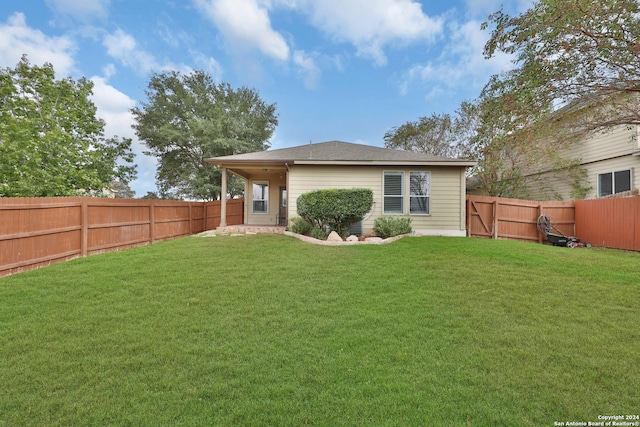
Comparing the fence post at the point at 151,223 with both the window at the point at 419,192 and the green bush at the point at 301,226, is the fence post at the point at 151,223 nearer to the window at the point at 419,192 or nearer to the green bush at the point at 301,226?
the green bush at the point at 301,226

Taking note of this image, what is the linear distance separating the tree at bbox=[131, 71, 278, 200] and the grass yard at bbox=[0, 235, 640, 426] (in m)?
15.9

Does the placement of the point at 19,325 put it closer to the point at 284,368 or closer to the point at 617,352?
the point at 284,368

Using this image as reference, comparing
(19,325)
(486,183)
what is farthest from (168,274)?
(486,183)

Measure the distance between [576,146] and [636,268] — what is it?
989 centimetres

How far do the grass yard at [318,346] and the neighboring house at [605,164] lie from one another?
8.87 meters

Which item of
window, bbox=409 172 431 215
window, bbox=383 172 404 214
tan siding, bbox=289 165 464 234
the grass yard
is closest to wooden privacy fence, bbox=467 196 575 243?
tan siding, bbox=289 165 464 234

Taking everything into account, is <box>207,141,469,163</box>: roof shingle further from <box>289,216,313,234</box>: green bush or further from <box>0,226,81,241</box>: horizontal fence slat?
<box>0,226,81,241</box>: horizontal fence slat

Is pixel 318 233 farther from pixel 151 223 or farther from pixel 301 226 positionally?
pixel 151 223

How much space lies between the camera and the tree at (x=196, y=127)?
2022 cm

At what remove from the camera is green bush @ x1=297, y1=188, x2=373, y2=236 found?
9.03 m

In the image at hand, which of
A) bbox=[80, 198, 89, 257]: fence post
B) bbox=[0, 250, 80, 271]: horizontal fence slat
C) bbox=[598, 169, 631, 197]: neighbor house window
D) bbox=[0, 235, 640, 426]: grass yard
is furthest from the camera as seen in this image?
bbox=[598, 169, 631, 197]: neighbor house window

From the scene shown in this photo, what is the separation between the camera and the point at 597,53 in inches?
236

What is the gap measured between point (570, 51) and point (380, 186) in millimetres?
6059

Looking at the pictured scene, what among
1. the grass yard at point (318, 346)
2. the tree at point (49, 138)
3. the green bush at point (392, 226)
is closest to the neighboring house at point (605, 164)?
the green bush at point (392, 226)
